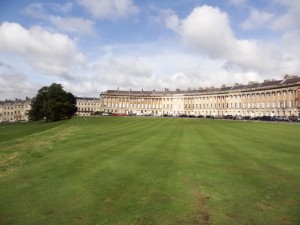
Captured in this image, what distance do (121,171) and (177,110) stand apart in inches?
6858

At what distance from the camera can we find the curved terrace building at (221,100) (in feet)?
382

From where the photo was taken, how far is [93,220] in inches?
353

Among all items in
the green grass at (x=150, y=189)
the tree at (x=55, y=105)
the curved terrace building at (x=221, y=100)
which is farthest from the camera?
the curved terrace building at (x=221, y=100)

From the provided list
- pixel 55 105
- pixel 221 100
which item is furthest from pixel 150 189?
pixel 221 100

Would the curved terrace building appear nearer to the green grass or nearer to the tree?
the tree

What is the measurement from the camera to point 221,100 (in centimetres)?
15725

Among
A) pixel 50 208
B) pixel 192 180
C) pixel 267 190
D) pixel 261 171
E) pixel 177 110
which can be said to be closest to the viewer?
pixel 50 208

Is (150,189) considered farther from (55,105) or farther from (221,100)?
(221,100)

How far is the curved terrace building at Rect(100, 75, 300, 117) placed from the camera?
382 ft

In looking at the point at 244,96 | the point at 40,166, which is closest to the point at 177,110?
the point at 244,96

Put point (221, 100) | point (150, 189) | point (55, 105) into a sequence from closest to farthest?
point (150, 189)
point (55, 105)
point (221, 100)

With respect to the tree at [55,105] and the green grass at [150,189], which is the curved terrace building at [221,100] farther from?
the green grass at [150,189]

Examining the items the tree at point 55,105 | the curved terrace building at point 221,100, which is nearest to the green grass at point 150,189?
the tree at point 55,105

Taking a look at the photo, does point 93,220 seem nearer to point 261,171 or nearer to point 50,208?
point 50,208
